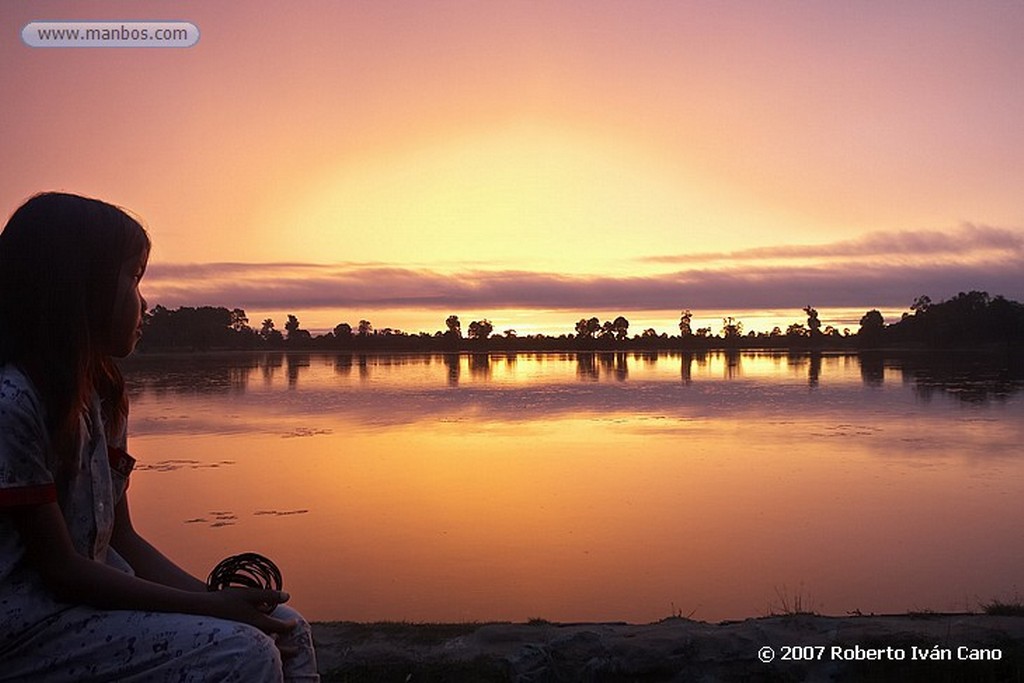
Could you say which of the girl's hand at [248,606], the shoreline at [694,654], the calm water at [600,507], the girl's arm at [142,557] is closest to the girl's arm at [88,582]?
the girl's hand at [248,606]

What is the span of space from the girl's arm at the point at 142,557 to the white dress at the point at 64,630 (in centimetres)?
36

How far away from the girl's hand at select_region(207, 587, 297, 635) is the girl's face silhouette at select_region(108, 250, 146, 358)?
1.62ft

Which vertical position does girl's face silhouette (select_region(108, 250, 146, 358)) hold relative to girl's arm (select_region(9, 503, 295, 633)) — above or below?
above

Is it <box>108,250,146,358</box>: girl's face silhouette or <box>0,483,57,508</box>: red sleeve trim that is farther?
<box>108,250,146,358</box>: girl's face silhouette

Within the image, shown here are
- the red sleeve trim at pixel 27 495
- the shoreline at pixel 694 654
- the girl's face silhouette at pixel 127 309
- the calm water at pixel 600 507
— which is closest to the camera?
the red sleeve trim at pixel 27 495

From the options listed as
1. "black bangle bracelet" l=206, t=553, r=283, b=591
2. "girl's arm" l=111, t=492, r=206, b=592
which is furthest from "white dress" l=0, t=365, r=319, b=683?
"girl's arm" l=111, t=492, r=206, b=592

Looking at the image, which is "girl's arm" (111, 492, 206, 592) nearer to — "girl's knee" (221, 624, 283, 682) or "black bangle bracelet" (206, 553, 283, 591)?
"black bangle bracelet" (206, 553, 283, 591)

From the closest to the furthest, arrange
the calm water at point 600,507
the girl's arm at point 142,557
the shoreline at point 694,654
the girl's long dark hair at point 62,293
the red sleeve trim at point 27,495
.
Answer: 1. the red sleeve trim at point 27,495
2. the girl's long dark hair at point 62,293
3. the girl's arm at point 142,557
4. the shoreline at point 694,654
5. the calm water at point 600,507

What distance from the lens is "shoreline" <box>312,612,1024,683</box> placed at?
3.34 m

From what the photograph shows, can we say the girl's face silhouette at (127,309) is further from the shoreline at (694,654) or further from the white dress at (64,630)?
the shoreline at (694,654)

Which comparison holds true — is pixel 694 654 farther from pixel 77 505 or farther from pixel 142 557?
pixel 77 505

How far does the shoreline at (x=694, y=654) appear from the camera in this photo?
3.34 m

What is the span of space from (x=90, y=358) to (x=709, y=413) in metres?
16.5

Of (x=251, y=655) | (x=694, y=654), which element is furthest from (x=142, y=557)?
(x=694, y=654)
